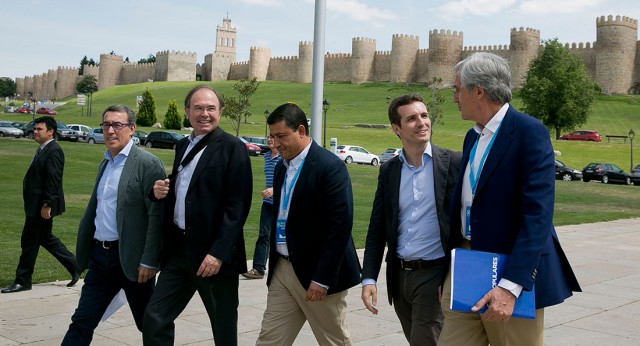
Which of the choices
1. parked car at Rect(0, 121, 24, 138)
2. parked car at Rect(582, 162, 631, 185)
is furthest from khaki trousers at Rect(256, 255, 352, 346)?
parked car at Rect(0, 121, 24, 138)

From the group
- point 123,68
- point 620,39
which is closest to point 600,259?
point 620,39

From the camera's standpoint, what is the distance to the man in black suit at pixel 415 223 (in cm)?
412

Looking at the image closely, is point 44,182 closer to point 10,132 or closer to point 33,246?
point 33,246

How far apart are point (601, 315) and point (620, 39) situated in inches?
3367

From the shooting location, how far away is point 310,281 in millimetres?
4141

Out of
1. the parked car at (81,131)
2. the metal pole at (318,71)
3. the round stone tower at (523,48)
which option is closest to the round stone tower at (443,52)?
the round stone tower at (523,48)

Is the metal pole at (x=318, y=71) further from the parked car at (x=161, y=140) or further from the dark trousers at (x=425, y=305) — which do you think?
the parked car at (x=161, y=140)

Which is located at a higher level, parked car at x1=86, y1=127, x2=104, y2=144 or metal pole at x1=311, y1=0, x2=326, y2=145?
metal pole at x1=311, y1=0, x2=326, y2=145

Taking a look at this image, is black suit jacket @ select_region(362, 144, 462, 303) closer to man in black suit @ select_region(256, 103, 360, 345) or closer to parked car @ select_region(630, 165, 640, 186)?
man in black suit @ select_region(256, 103, 360, 345)

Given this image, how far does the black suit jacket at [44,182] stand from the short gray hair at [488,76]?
5388 mm

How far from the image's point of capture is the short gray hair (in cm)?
331

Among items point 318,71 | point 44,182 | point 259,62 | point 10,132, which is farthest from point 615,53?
point 44,182

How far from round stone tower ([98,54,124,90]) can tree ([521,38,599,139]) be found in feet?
299

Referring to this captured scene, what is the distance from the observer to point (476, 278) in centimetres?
312
